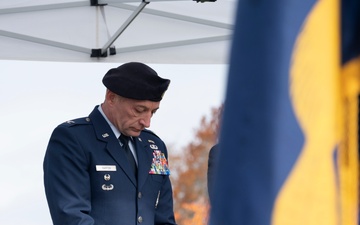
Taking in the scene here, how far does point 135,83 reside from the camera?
141 inches

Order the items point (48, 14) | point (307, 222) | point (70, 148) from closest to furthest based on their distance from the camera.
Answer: point (307, 222)
point (70, 148)
point (48, 14)

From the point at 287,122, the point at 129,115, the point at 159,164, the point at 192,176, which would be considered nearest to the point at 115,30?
the point at 159,164

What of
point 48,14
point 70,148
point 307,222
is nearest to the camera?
point 307,222

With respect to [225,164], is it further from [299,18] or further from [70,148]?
[70,148]

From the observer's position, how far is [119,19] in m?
5.54

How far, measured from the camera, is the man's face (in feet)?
11.6

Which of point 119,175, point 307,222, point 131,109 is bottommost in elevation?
point 119,175

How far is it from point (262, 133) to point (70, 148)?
245cm

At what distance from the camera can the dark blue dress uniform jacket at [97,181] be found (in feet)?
11.1

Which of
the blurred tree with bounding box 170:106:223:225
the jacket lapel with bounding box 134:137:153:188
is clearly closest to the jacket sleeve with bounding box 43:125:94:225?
the jacket lapel with bounding box 134:137:153:188

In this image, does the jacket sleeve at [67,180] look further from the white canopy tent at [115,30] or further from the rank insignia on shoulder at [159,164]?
the white canopy tent at [115,30]

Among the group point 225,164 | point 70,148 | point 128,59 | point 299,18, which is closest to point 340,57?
point 299,18

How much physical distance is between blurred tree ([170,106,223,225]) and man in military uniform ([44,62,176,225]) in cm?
531

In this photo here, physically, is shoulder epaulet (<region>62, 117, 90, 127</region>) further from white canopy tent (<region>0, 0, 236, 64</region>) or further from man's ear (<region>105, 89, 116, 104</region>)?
white canopy tent (<region>0, 0, 236, 64</region>)
